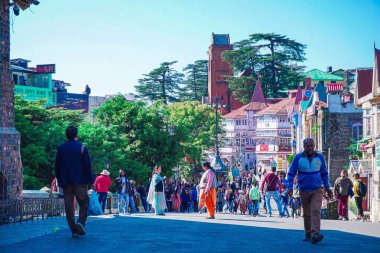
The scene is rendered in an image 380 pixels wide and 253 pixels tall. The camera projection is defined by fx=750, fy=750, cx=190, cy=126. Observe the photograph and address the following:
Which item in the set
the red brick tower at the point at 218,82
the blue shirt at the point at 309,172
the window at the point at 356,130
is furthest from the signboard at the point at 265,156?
the blue shirt at the point at 309,172

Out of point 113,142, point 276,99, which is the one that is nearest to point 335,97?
point 113,142

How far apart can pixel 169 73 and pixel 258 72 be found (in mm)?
12899

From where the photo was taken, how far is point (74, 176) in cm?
1207

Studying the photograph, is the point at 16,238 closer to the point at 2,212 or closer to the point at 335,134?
the point at 2,212

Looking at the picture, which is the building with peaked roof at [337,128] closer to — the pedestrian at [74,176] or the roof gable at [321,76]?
the pedestrian at [74,176]

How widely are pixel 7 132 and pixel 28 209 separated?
2.32 m

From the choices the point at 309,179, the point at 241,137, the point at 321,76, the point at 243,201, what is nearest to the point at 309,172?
the point at 309,179

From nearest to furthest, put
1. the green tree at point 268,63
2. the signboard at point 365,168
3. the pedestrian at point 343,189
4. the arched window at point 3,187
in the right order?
the arched window at point 3,187 < the pedestrian at point 343,189 < the signboard at point 365,168 < the green tree at point 268,63

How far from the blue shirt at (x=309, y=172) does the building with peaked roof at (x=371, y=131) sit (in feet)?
55.6

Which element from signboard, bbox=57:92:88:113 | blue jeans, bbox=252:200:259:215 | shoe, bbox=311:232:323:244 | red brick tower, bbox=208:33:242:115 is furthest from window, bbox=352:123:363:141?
red brick tower, bbox=208:33:242:115

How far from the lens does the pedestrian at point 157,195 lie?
2295cm

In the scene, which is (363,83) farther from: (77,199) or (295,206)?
(77,199)

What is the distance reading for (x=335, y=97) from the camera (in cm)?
5900

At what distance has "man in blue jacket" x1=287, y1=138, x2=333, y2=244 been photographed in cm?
1247
